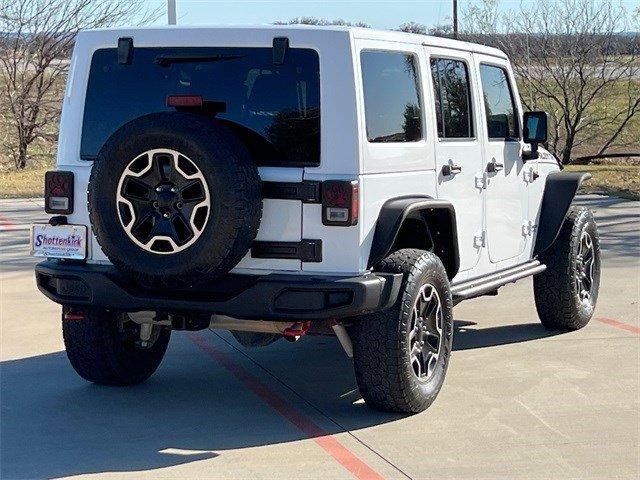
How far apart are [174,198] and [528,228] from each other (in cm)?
325

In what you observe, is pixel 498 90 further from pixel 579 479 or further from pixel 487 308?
pixel 579 479

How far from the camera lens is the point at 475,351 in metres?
8.02

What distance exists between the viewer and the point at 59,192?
21.1 feet

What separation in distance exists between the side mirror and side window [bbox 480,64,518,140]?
76mm

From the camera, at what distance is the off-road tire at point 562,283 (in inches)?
334

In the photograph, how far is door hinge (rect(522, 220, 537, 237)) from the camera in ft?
26.9

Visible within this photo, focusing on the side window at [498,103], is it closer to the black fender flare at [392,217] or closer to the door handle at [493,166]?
the door handle at [493,166]

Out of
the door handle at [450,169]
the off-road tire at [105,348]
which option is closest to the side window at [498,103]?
the door handle at [450,169]

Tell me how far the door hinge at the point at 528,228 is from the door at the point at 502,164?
0.04m

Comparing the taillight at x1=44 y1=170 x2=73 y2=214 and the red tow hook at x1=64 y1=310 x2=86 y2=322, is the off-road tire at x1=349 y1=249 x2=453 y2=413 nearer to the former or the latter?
the red tow hook at x1=64 y1=310 x2=86 y2=322

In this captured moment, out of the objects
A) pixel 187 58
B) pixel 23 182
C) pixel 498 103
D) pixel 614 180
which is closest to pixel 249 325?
pixel 187 58

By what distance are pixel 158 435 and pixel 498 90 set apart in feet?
11.3

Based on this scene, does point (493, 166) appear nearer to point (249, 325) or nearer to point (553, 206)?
point (553, 206)

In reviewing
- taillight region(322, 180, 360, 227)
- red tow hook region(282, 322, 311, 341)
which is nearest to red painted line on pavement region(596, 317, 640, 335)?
red tow hook region(282, 322, 311, 341)
